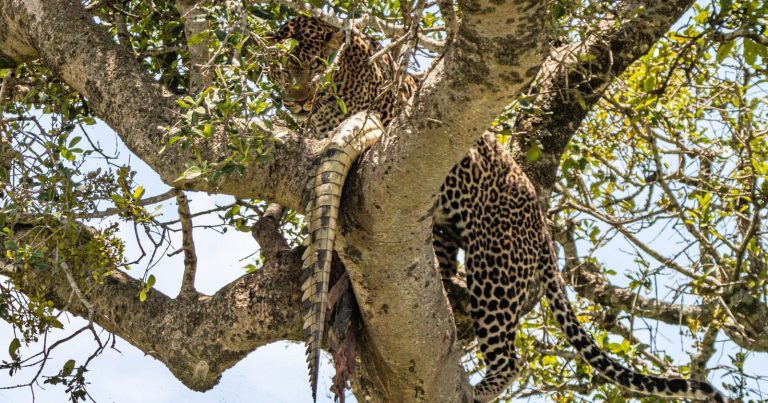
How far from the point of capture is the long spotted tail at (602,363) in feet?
20.3

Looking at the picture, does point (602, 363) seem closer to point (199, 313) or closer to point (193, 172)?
point (199, 313)

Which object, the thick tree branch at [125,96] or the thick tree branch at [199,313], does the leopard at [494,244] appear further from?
the thick tree branch at [199,313]

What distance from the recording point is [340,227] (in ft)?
17.6

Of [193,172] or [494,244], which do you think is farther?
[494,244]

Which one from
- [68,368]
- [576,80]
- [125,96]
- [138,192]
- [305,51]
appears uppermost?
[305,51]

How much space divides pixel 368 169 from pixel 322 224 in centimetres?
37

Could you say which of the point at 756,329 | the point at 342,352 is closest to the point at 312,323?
the point at 342,352

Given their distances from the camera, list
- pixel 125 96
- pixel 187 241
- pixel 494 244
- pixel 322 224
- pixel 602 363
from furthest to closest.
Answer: pixel 494 244
pixel 602 363
pixel 187 241
pixel 125 96
pixel 322 224

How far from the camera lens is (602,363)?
6.80 m

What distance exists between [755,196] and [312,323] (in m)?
3.66

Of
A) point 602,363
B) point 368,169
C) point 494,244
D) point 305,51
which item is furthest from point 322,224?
point 305,51

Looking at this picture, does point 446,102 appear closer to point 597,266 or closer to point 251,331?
point 251,331

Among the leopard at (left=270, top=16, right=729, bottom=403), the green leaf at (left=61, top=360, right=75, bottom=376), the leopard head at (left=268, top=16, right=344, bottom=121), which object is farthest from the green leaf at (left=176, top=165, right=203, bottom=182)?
the leopard head at (left=268, top=16, right=344, bottom=121)

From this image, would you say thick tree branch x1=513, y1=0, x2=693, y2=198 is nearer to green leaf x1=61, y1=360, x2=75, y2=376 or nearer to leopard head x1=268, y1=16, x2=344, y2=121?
leopard head x1=268, y1=16, x2=344, y2=121
